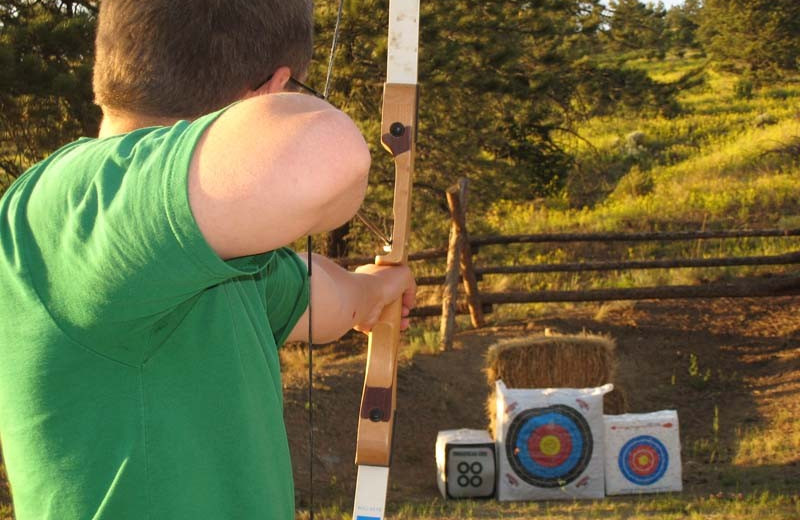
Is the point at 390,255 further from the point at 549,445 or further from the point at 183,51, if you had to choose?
the point at 549,445

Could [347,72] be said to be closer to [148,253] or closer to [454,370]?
[454,370]

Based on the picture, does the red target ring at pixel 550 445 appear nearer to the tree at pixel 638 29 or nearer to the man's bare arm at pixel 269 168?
the man's bare arm at pixel 269 168

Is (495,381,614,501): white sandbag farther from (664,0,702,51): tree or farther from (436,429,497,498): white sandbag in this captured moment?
(664,0,702,51): tree

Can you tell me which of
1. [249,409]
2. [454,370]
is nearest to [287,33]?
[249,409]

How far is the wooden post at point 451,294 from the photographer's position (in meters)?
8.67

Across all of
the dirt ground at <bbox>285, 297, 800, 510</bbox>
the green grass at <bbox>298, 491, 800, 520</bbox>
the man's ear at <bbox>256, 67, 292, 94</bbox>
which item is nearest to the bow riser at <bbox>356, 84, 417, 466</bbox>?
the man's ear at <bbox>256, 67, 292, 94</bbox>

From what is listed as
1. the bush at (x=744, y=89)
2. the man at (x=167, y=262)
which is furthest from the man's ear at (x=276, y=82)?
the bush at (x=744, y=89)

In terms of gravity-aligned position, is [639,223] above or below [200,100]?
below

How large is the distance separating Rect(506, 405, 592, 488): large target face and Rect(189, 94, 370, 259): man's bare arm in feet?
17.2

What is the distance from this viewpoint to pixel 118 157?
0.95 metres

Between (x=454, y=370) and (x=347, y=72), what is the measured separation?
111 inches

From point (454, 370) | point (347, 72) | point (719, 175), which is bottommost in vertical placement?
point (454, 370)

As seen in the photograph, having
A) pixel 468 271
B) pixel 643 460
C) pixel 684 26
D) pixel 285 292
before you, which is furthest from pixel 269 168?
pixel 684 26

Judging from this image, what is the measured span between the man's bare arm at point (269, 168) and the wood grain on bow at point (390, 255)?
892mm
